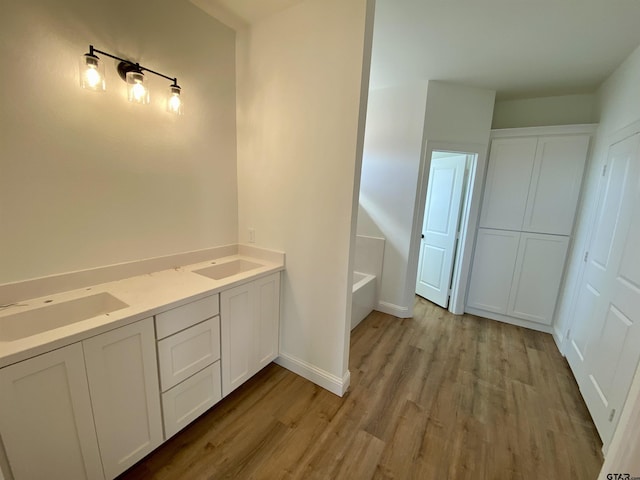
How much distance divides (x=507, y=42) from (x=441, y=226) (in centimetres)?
193

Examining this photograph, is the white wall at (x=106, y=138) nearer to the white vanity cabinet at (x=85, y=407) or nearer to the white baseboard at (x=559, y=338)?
the white vanity cabinet at (x=85, y=407)

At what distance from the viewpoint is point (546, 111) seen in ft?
9.63

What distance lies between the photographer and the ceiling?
1.63m

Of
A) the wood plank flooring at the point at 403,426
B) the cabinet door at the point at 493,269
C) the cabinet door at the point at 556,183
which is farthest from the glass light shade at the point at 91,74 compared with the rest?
the cabinet door at the point at 556,183

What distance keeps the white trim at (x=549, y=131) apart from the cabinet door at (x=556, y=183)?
0.16 ft

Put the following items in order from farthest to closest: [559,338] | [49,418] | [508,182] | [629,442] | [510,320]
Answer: [510,320] < [508,182] < [559,338] < [49,418] < [629,442]

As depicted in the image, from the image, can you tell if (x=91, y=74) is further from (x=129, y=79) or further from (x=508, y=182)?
(x=508, y=182)

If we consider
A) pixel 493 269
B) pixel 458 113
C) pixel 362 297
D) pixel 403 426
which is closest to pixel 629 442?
pixel 403 426

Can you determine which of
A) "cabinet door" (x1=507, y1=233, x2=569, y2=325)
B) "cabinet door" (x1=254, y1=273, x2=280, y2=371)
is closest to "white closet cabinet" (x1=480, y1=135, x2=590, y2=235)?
"cabinet door" (x1=507, y1=233, x2=569, y2=325)

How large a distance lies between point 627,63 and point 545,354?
8.53 feet

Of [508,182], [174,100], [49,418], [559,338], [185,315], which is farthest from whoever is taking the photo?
[508,182]

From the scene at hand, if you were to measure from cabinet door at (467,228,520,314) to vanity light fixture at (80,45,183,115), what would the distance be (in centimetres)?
332

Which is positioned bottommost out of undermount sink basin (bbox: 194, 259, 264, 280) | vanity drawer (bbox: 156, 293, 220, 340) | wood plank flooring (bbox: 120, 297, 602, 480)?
wood plank flooring (bbox: 120, 297, 602, 480)

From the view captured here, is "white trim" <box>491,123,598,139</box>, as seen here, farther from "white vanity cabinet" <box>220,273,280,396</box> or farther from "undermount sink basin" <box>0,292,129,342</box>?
"undermount sink basin" <box>0,292,129,342</box>
